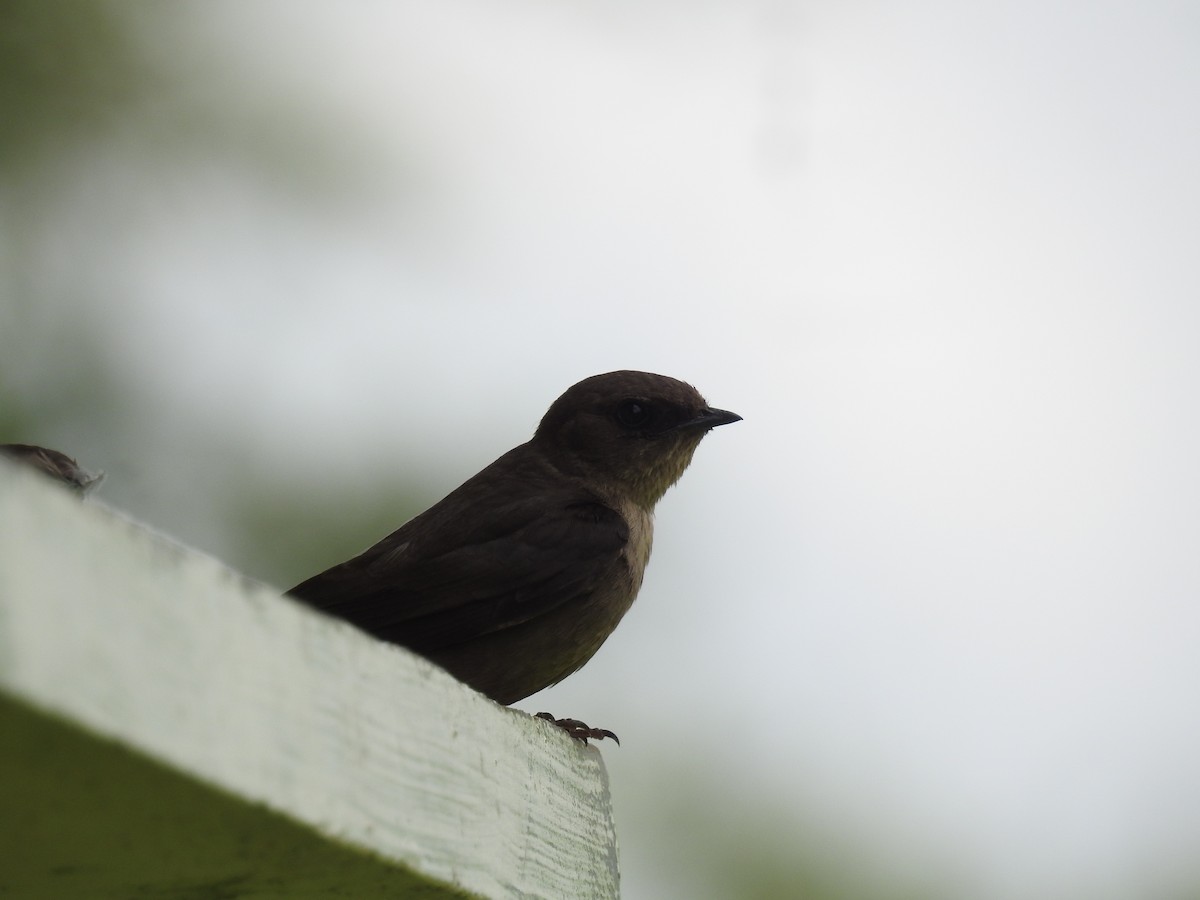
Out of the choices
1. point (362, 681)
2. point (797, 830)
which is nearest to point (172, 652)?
point (362, 681)

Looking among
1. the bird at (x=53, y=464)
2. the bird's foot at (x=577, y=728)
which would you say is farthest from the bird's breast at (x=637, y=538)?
the bird at (x=53, y=464)

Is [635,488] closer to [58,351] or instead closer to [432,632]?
[432,632]

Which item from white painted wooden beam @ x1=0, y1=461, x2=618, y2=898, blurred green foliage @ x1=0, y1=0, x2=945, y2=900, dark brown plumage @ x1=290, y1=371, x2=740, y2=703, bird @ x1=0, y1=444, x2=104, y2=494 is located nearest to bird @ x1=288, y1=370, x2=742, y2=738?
dark brown plumage @ x1=290, y1=371, x2=740, y2=703

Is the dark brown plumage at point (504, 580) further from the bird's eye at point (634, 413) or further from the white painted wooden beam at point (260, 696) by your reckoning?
the white painted wooden beam at point (260, 696)

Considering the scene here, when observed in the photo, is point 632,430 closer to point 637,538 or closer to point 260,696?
point 637,538

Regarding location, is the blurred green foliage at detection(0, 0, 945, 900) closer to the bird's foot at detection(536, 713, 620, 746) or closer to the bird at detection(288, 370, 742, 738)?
the bird at detection(288, 370, 742, 738)

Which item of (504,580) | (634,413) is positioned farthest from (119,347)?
(504,580)
